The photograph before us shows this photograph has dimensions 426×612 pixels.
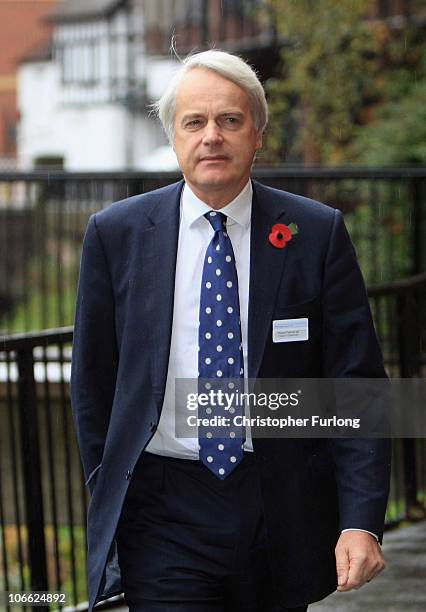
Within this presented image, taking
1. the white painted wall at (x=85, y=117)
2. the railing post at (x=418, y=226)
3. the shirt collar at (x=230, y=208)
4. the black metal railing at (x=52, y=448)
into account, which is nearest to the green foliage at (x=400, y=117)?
the railing post at (x=418, y=226)

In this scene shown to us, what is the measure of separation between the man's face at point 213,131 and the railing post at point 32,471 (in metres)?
1.70

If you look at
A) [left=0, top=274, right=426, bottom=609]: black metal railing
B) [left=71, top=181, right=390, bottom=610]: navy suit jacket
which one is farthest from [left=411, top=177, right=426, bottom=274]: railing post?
[left=71, top=181, right=390, bottom=610]: navy suit jacket

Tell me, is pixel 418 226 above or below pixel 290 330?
above

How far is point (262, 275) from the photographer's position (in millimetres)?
2879

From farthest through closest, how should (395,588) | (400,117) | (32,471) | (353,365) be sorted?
(400,117) < (395,588) < (32,471) < (353,365)

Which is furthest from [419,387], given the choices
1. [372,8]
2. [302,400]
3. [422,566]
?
[372,8]

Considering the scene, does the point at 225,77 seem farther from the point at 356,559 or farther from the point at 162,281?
the point at 356,559

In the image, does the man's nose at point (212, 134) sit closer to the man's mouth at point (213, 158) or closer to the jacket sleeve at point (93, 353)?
the man's mouth at point (213, 158)

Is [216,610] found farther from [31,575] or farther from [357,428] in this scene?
[31,575]

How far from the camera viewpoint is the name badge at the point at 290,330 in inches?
113

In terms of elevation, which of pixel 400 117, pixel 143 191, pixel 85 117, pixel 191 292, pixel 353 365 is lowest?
pixel 353 365

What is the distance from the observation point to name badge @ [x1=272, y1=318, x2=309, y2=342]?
2.86 meters

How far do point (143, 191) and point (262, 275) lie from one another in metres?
5.33

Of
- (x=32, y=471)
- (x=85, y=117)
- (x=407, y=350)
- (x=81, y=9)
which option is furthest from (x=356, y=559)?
(x=81, y=9)
